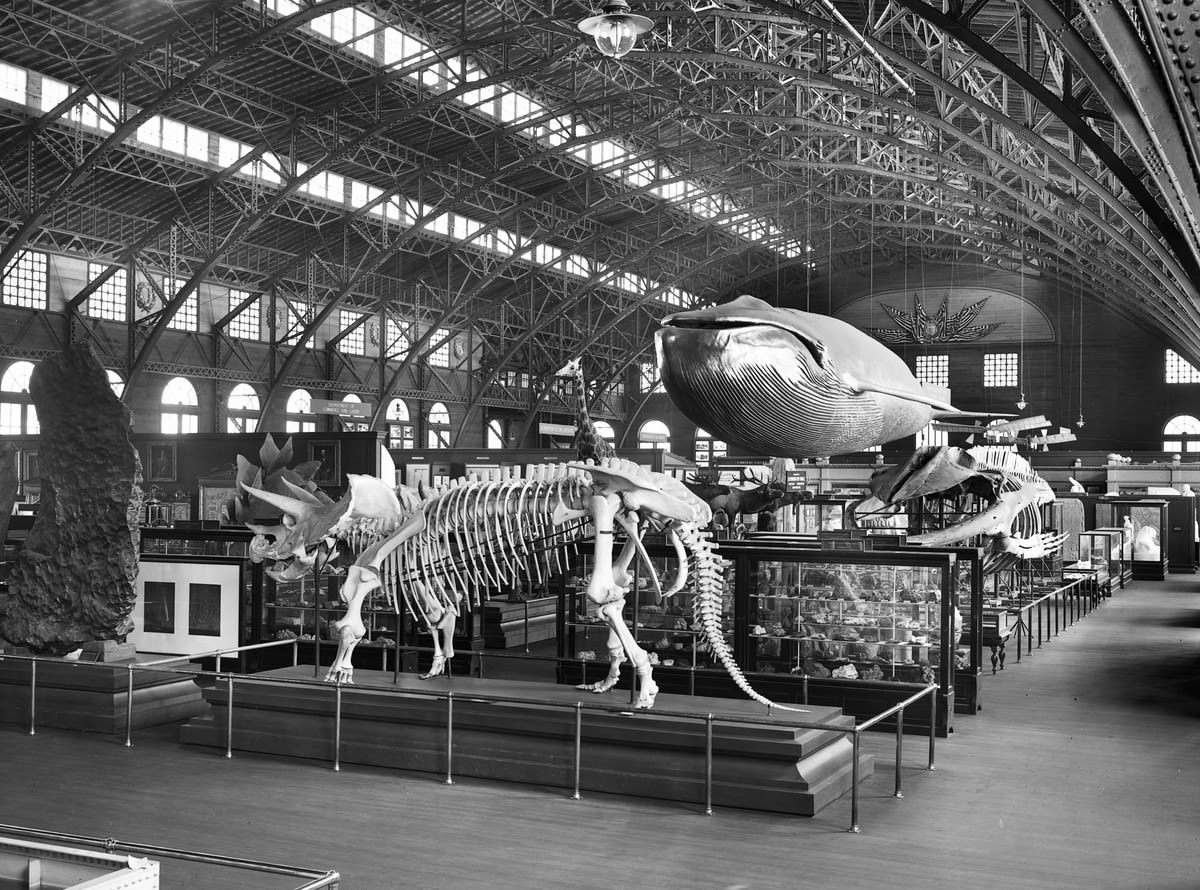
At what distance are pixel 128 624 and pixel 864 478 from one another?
2618 centimetres

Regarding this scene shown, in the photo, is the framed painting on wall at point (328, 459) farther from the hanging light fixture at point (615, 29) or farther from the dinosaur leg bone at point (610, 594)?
the dinosaur leg bone at point (610, 594)

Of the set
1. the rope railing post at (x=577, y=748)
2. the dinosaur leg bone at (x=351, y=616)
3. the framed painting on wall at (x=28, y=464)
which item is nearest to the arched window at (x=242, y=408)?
the framed painting on wall at (x=28, y=464)

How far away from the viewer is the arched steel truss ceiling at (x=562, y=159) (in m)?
20.1

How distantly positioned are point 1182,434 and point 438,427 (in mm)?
23839

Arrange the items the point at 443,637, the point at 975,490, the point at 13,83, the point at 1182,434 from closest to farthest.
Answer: the point at 975,490, the point at 443,637, the point at 13,83, the point at 1182,434

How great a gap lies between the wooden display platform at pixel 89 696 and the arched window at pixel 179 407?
64.6 ft

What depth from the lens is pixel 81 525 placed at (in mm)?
9516

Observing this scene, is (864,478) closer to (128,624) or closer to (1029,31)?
(1029,31)

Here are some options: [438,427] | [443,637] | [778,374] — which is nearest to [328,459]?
[443,637]

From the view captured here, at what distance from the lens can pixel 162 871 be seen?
230 inches

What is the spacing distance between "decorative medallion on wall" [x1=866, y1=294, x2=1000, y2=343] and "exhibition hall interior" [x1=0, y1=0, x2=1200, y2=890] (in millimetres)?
7914

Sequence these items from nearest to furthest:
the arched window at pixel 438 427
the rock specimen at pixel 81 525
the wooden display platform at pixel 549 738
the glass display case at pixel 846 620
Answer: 1. the wooden display platform at pixel 549 738
2. the rock specimen at pixel 81 525
3. the glass display case at pixel 846 620
4. the arched window at pixel 438 427

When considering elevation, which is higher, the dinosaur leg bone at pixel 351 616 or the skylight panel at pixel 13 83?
the skylight panel at pixel 13 83

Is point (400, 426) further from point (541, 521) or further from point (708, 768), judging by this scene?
point (708, 768)
